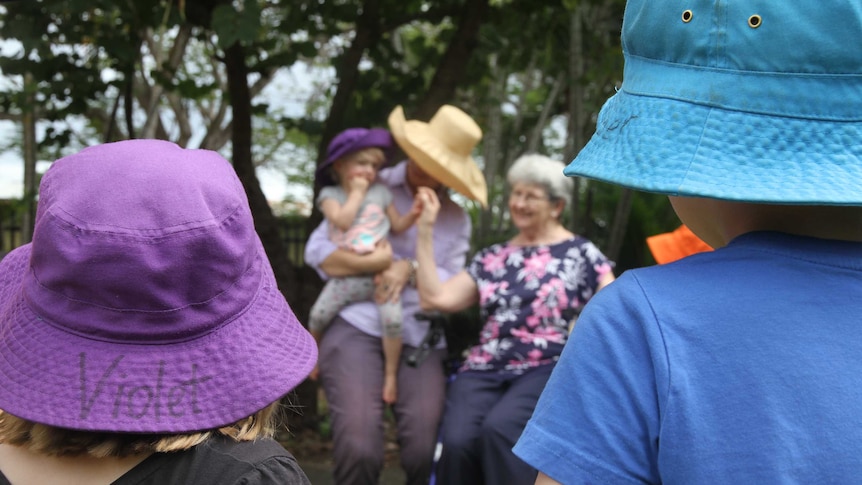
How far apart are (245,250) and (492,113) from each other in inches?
243

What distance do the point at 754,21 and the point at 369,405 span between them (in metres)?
2.83

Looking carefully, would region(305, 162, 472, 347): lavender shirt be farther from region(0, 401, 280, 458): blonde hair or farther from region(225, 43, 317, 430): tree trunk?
region(0, 401, 280, 458): blonde hair

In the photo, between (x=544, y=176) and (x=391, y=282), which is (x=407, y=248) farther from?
(x=544, y=176)

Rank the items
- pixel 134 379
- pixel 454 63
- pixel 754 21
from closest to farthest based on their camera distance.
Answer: pixel 754 21 → pixel 134 379 → pixel 454 63

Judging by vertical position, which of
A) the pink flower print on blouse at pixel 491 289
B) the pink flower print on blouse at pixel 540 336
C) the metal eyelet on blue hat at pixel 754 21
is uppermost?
the metal eyelet on blue hat at pixel 754 21

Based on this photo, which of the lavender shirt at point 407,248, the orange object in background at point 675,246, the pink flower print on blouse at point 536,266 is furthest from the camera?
the lavender shirt at point 407,248

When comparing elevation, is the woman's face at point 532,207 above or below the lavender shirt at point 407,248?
above

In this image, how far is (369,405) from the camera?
3.48 m

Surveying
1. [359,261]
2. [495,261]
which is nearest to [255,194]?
[359,261]

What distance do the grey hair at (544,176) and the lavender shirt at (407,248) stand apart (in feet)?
1.23

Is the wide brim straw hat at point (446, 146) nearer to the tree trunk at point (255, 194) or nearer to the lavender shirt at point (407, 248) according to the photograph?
the lavender shirt at point (407, 248)

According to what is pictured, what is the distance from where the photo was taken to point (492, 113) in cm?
716

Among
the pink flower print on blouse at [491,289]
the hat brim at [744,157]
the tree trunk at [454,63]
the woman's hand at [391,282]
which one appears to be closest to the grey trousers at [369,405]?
the woman's hand at [391,282]

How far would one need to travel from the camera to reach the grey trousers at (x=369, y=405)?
3365mm
